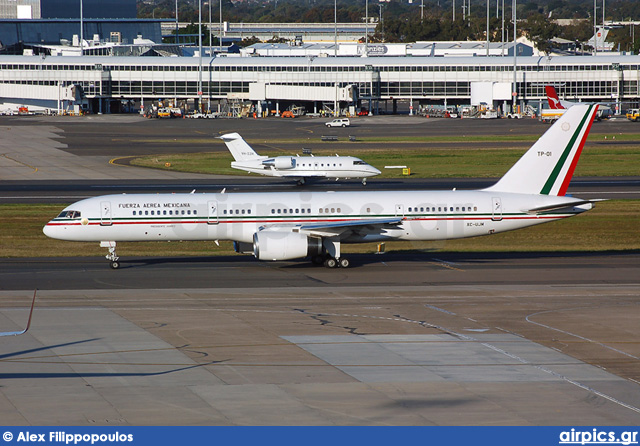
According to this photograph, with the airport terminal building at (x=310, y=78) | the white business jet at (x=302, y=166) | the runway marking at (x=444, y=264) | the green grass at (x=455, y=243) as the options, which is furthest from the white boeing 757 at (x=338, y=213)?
the airport terminal building at (x=310, y=78)

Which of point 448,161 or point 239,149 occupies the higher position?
point 239,149

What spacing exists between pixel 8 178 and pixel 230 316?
57938 millimetres

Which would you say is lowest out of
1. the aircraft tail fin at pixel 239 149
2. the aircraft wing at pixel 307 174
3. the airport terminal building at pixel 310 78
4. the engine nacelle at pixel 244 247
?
the engine nacelle at pixel 244 247

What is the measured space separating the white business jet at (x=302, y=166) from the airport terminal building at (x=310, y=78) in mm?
96145

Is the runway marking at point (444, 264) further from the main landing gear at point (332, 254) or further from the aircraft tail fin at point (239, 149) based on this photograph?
the aircraft tail fin at point (239, 149)

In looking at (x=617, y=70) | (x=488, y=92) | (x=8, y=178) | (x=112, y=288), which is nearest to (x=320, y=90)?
(x=488, y=92)

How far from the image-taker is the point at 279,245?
40.8 m

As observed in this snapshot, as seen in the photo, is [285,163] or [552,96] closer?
[285,163]

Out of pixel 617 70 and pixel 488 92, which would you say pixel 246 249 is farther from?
pixel 617 70

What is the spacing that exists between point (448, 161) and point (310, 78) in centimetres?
9253

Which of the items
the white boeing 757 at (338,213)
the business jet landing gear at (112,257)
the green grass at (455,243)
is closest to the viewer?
Answer: the white boeing 757 at (338,213)

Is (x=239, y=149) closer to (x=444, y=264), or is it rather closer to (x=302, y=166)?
(x=302, y=166)

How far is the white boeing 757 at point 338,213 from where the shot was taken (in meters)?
42.7

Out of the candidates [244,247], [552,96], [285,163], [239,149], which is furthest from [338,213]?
[552,96]
